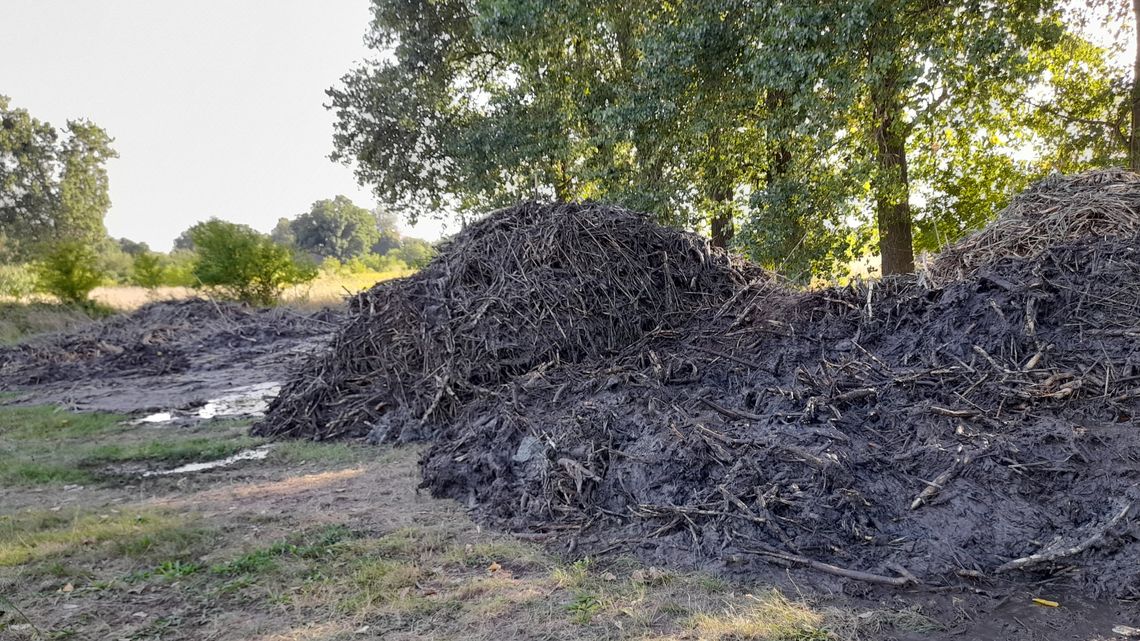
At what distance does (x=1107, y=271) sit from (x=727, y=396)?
283 cm

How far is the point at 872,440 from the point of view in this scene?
4430 millimetres

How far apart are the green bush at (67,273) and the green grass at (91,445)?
14.6 m

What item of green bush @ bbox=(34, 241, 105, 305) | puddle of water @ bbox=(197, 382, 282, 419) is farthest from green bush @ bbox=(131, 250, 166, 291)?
puddle of water @ bbox=(197, 382, 282, 419)

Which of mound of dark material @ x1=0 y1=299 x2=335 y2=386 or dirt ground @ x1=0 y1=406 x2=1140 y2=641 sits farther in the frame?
mound of dark material @ x1=0 y1=299 x2=335 y2=386

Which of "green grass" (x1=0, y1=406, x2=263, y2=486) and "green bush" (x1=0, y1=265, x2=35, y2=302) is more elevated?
"green bush" (x1=0, y1=265, x2=35, y2=302)

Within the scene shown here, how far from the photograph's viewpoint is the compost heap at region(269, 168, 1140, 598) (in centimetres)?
369

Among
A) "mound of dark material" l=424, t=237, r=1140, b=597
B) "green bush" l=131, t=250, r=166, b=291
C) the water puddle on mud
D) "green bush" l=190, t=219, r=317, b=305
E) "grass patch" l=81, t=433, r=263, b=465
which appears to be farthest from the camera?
"green bush" l=131, t=250, r=166, b=291

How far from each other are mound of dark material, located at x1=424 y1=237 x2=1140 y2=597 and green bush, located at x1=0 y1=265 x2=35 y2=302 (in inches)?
908

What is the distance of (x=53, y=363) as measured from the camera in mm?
13664

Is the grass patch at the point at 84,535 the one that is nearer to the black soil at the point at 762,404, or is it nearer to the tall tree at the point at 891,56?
the black soil at the point at 762,404

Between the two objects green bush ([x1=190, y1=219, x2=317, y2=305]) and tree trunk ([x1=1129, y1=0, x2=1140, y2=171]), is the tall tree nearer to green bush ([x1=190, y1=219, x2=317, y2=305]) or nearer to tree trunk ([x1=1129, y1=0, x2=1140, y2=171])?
tree trunk ([x1=1129, y1=0, x2=1140, y2=171])

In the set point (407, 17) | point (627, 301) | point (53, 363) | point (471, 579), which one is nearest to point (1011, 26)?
point (627, 301)

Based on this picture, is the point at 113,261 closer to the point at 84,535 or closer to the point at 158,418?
the point at 158,418

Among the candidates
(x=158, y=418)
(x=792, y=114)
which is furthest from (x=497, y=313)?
(x=792, y=114)
